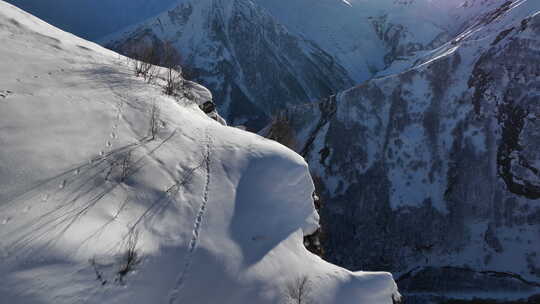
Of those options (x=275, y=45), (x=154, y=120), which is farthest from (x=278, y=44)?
(x=154, y=120)

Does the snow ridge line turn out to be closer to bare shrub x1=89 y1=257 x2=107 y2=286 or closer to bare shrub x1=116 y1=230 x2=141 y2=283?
bare shrub x1=116 y1=230 x2=141 y2=283

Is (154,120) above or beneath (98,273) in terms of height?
above

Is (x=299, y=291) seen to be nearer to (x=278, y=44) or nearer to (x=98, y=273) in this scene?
(x=98, y=273)

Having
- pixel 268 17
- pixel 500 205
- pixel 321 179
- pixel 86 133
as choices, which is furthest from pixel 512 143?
pixel 268 17

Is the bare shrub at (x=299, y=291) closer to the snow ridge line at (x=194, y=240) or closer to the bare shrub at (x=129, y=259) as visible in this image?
the snow ridge line at (x=194, y=240)

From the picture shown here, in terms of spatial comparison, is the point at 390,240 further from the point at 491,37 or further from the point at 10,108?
the point at 10,108

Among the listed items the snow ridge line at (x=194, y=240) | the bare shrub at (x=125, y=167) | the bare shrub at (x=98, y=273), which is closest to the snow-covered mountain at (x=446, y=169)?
the snow ridge line at (x=194, y=240)
